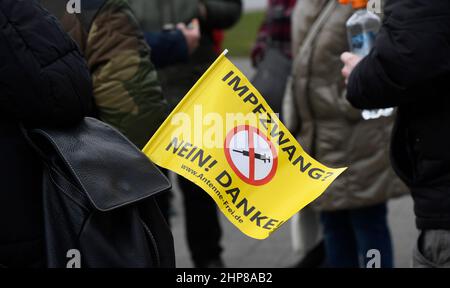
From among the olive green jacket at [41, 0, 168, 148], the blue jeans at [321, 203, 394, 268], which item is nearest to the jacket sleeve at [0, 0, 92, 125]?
the olive green jacket at [41, 0, 168, 148]

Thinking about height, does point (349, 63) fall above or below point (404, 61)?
below

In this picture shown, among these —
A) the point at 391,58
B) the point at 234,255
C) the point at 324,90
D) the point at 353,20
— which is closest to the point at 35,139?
the point at 391,58

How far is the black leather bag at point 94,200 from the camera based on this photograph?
2.19 metres

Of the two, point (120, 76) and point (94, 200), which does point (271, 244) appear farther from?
point (94, 200)

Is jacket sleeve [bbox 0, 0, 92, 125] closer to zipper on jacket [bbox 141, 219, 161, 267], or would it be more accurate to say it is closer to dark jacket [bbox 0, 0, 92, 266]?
dark jacket [bbox 0, 0, 92, 266]

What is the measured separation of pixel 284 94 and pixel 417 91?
6.14ft

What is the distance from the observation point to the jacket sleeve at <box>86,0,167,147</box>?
10.5 ft

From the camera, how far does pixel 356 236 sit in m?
4.48

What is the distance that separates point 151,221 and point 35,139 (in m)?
0.35

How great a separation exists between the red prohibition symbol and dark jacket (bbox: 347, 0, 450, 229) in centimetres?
54

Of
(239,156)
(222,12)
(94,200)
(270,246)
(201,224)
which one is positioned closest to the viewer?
(94,200)

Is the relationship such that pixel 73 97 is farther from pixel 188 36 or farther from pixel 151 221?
pixel 188 36

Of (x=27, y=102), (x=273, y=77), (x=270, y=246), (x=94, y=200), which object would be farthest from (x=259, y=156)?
(x=270, y=246)

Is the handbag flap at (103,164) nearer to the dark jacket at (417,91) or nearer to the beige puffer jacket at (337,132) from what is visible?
the dark jacket at (417,91)
